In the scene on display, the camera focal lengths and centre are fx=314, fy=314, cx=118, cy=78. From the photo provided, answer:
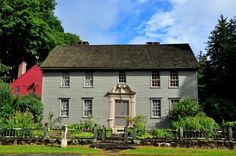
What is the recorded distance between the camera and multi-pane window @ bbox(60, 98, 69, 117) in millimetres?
29344

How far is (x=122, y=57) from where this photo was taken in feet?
101

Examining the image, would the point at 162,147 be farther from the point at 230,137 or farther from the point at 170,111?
the point at 170,111

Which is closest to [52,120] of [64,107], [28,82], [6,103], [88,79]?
[64,107]

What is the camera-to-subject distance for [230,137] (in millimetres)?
20312

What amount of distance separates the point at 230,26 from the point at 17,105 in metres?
24.4

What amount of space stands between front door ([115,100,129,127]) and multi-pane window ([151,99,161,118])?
7.48 ft

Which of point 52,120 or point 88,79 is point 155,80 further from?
point 52,120

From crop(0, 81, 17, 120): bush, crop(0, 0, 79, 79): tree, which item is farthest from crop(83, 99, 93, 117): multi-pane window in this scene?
crop(0, 0, 79, 79): tree

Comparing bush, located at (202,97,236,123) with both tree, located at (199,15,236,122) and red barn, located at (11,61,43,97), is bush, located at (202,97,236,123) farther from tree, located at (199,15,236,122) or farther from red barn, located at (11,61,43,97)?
red barn, located at (11,61,43,97)

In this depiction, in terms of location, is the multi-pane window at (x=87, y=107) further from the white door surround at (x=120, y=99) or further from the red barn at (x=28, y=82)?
the red barn at (x=28, y=82)

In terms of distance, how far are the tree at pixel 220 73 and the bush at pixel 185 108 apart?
2148 millimetres

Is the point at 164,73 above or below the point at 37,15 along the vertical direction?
below

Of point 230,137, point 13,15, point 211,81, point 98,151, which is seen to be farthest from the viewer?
point 13,15

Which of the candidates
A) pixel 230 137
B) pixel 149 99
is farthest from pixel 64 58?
pixel 230 137
